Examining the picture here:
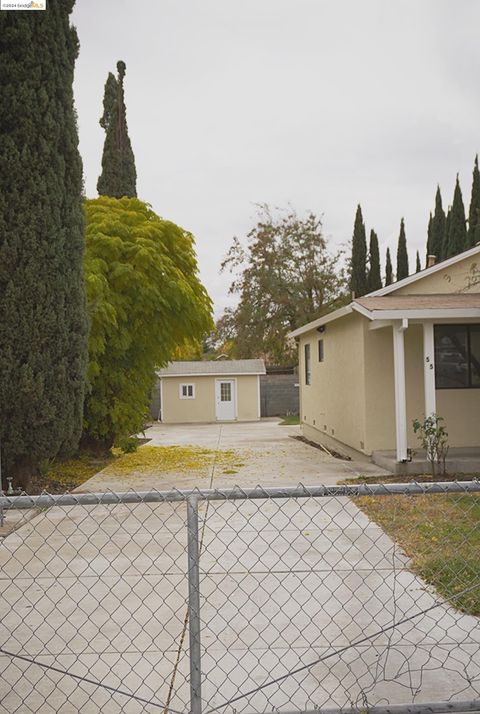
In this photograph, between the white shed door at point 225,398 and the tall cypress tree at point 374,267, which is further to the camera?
the tall cypress tree at point 374,267

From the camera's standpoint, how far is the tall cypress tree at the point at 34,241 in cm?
878

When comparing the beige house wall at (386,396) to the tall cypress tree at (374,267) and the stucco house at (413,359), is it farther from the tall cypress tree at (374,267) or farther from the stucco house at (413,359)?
the tall cypress tree at (374,267)

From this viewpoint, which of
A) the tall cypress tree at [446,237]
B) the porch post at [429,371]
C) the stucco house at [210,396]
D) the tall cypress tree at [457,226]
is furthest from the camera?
the tall cypress tree at [446,237]

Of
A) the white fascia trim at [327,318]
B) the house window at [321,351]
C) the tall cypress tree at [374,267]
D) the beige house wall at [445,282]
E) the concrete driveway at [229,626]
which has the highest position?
the tall cypress tree at [374,267]

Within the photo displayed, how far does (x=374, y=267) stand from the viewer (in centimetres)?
3906

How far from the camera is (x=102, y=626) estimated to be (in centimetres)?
445

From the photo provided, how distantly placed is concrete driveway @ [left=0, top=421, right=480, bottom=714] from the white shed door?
23308 mm

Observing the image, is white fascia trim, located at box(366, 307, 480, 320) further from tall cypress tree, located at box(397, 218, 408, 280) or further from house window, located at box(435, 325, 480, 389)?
tall cypress tree, located at box(397, 218, 408, 280)

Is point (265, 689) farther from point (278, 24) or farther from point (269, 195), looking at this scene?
point (269, 195)

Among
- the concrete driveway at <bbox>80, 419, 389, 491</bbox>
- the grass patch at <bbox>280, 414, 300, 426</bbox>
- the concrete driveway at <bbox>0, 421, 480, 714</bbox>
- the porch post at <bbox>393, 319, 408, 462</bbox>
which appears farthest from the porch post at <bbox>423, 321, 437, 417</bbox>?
the grass patch at <bbox>280, 414, 300, 426</bbox>

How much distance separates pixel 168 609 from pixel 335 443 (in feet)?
36.7

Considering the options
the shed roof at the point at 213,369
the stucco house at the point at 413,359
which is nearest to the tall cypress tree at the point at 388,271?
the shed roof at the point at 213,369

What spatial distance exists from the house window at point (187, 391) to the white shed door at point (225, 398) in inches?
43.5

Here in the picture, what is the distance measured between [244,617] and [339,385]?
1090 centimetres
